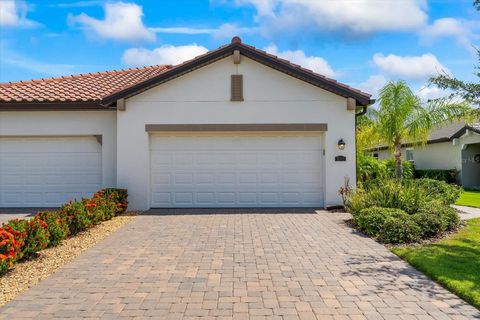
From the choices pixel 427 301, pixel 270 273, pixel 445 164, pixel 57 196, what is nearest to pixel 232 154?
pixel 57 196

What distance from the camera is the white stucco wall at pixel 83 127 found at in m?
13.3

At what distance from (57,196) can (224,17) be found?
28.1 ft

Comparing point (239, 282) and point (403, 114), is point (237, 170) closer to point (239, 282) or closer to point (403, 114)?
point (403, 114)

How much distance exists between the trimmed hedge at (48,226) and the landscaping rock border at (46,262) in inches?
6.3

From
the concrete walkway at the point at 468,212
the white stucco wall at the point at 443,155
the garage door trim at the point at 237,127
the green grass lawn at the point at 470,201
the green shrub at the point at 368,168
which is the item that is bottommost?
the concrete walkway at the point at 468,212

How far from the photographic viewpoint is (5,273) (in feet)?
19.8

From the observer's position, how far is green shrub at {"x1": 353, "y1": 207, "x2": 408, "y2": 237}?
8.62 m

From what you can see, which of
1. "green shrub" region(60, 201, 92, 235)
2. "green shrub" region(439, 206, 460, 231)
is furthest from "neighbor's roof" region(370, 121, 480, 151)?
"green shrub" region(60, 201, 92, 235)

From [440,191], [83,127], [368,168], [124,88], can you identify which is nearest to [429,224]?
[440,191]

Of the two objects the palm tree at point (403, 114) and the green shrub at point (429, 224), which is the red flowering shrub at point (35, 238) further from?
the palm tree at point (403, 114)

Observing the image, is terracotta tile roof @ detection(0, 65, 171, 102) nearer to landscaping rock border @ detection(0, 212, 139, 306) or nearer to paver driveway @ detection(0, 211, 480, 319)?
landscaping rock border @ detection(0, 212, 139, 306)

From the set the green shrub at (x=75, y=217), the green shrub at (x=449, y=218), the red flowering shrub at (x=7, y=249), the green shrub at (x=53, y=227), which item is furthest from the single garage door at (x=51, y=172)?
the green shrub at (x=449, y=218)

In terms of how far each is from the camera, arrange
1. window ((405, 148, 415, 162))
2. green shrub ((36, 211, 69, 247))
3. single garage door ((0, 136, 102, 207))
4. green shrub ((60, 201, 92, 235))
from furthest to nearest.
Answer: window ((405, 148, 415, 162))
single garage door ((0, 136, 102, 207))
green shrub ((60, 201, 92, 235))
green shrub ((36, 211, 69, 247))

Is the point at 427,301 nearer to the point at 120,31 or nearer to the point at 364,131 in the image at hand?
the point at 120,31
